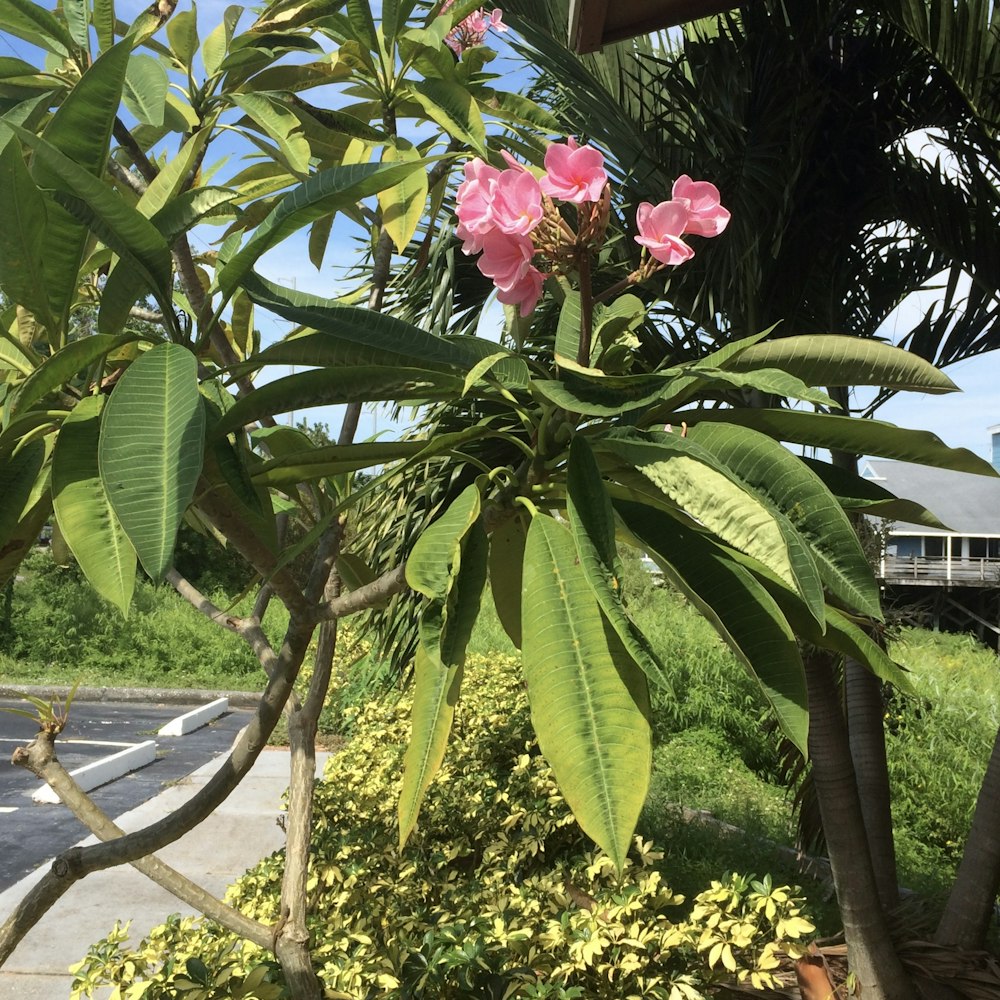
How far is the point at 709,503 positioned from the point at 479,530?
24 cm

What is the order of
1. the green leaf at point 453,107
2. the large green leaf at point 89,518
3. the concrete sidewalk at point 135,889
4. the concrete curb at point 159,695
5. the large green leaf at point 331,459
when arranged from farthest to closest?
1. the concrete curb at point 159,695
2. the concrete sidewalk at point 135,889
3. the green leaf at point 453,107
4. the large green leaf at point 331,459
5. the large green leaf at point 89,518

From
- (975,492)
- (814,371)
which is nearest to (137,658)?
(814,371)

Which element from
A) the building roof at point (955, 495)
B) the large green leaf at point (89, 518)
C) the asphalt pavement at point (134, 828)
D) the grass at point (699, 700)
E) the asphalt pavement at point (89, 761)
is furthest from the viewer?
the building roof at point (955, 495)

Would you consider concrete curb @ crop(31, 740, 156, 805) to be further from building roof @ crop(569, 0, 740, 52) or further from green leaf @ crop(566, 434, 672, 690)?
green leaf @ crop(566, 434, 672, 690)

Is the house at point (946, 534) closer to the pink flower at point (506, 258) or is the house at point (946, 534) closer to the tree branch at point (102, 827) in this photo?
the tree branch at point (102, 827)

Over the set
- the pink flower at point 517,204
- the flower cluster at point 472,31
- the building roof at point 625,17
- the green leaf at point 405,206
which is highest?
the flower cluster at point 472,31

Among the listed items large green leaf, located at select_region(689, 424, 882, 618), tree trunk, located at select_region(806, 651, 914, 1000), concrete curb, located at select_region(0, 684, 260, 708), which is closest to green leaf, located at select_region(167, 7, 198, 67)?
large green leaf, located at select_region(689, 424, 882, 618)

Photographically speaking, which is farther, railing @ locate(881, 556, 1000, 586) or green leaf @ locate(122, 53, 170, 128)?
railing @ locate(881, 556, 1000, 586)

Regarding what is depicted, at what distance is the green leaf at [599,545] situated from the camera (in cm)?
70

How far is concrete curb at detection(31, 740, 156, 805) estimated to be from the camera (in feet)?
18.8

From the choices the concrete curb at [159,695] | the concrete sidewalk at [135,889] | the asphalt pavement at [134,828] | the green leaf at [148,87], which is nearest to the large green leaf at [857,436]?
the green leaf at [148,87]

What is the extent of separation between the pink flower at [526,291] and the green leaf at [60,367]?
0.38 metres

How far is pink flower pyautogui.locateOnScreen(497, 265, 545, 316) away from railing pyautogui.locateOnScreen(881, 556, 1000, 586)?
18.4 meters

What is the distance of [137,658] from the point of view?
10.4m
